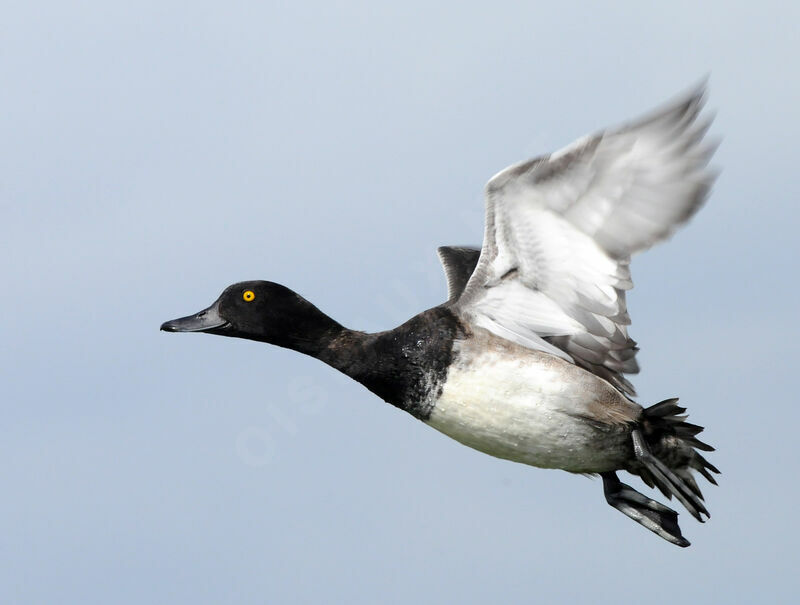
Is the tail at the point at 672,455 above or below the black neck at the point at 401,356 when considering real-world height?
below

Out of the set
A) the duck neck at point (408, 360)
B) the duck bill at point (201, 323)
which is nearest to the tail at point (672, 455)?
the duck neck at point (408, 360)

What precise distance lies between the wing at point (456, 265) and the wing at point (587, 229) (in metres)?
1.57

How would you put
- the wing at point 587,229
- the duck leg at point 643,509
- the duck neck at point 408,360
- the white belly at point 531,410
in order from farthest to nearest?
the duck leg at point 643,509
the duck neck at point 408,360
the white belly at point 531,410
the wing at point 587,229

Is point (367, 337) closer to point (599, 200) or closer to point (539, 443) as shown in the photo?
point (539, 443)

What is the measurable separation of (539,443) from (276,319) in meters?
2.20

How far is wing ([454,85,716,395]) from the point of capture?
7348mm

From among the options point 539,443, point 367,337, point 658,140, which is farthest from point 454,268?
point 658,140

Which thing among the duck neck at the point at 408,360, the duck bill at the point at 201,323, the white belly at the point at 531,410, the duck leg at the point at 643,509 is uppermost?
the duck bill at the point at 201,323

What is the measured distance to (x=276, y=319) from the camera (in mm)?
A: 8898

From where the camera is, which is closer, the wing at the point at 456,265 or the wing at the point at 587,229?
the wing at the point at 587,229

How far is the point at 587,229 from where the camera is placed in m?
7.79

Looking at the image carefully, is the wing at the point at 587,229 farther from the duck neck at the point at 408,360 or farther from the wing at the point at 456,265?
the wing at the point at 456,265

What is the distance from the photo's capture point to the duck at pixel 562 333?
744 centimetres

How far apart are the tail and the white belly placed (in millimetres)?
171
